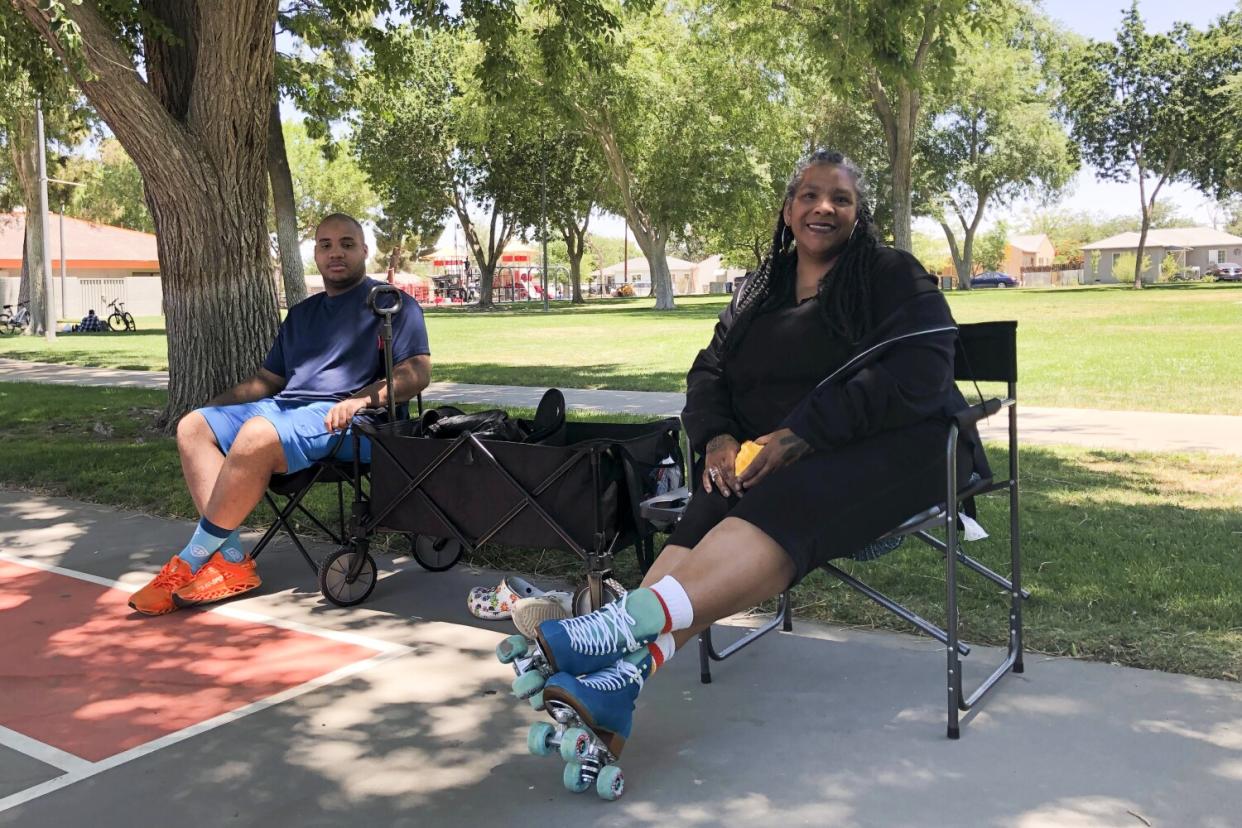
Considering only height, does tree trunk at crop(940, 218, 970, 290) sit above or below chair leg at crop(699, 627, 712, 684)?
above

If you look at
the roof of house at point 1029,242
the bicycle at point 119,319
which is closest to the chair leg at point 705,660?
the bicycle at point 119,319

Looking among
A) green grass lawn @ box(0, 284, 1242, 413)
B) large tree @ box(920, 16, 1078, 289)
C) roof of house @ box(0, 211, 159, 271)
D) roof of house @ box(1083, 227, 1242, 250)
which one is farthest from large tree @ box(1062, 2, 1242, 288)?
roof of house @ box(1083, 227, 1242, 250)

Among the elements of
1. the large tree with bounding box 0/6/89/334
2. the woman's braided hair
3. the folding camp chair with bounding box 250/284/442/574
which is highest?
the large tree with bounding box 0/6/89/334

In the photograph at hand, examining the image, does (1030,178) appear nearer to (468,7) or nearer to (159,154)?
(468,7)

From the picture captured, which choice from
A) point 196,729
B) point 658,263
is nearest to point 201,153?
point 196,729

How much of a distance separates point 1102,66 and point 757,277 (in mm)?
51880

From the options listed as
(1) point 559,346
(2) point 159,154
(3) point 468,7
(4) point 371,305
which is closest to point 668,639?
(4) point 371,305

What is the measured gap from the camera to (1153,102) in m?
48.3

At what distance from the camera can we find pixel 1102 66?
160 feet

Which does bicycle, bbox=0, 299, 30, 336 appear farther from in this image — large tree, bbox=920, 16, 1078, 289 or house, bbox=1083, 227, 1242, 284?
house, bbox=1083, 227, 1242, 284

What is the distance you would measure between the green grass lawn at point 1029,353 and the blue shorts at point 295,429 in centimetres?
715

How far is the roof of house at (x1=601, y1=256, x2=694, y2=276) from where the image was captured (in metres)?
124

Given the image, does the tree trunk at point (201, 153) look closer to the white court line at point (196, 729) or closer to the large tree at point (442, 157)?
the white court line at point (196, 729)

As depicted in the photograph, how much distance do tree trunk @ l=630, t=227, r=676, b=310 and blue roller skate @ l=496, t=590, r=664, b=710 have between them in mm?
36271
